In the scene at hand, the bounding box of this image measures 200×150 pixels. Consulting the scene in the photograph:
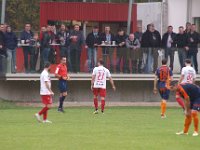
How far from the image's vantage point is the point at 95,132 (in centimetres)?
2155

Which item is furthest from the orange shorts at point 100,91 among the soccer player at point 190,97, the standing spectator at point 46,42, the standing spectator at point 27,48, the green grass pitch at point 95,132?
the soccer player at point 190,97

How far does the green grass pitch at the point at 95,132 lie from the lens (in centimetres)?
1800

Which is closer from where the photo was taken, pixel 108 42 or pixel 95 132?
pixel 95 132

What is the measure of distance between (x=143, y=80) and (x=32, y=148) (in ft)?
67.3

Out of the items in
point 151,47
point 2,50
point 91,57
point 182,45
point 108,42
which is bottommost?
point 91,57

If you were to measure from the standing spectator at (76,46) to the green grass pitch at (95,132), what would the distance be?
5.43m

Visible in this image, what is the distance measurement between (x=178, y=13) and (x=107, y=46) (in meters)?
7.80

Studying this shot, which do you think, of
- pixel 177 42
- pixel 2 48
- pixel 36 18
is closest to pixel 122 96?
pixel 177 42

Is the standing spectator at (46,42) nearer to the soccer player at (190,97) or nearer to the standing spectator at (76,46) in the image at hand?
the standing spectator at (76,46)

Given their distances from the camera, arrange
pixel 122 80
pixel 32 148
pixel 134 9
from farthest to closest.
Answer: pixel 134 9 → pixel 122 80 → pixel 32 148

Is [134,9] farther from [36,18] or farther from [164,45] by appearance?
[36,18]

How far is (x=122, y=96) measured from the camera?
3906 centimetres

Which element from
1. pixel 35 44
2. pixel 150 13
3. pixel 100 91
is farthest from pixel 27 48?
pixel 150 13

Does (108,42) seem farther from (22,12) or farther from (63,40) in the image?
(22,12)
